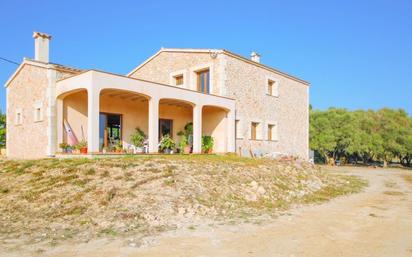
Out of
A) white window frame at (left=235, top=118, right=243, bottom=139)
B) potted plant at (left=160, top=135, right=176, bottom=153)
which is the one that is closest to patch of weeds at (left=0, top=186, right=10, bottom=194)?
potted plant at (left=160, top=135, right=176, bottom=153)

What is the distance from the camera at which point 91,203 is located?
844 centimetres

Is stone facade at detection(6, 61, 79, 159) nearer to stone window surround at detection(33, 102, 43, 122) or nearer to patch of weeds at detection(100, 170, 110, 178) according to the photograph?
stone window surround at detection(33, 102, 43, 122)

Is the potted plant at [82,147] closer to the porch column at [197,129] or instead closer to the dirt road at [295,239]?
the porch column at [197,129]

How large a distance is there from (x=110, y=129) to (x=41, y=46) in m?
5.78

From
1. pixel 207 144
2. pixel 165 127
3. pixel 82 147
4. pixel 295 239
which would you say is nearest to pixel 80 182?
pixel 82 147

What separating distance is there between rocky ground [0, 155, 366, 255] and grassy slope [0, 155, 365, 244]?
19 millimetres

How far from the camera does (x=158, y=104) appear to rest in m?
15.9

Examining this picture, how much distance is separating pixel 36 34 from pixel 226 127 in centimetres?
1172

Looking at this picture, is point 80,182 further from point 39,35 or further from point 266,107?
point 266,107

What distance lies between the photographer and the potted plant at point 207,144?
19109mm

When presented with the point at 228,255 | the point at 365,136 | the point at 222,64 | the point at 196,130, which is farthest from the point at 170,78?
the point at 365,136

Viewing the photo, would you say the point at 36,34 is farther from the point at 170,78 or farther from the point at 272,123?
the point at 272,123

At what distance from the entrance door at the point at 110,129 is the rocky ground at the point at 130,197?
4343mm

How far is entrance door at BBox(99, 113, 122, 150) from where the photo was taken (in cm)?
1723
